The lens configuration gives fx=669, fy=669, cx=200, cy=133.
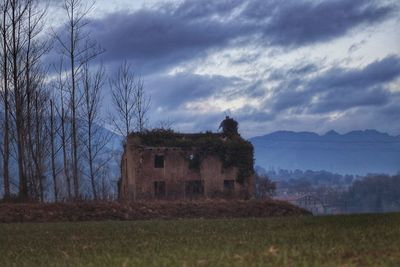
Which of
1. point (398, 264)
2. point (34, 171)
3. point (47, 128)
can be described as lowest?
point (398, 264)

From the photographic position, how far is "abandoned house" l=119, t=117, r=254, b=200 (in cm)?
5897

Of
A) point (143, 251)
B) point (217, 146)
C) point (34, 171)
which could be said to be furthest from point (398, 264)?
point (217, 146)

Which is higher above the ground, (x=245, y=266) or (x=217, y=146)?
(x=217, y=146)

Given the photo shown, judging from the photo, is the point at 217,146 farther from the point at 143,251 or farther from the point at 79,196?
the point at 143,251

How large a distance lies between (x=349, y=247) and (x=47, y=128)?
45.7 meters

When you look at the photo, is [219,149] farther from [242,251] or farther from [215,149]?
[242,251]

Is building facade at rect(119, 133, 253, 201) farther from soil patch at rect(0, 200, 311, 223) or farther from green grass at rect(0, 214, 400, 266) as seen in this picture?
green grass at rect(0, 214, 400, 266)

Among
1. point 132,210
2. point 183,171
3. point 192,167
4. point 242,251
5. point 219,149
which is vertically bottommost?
point 242,251

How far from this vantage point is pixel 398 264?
7.78 meters

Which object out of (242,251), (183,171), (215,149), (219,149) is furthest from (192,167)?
(242,251)

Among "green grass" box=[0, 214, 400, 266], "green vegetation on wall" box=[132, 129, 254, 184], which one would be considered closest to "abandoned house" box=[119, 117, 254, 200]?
"green vegetation on wall" box=[132, 129, 254, 184]

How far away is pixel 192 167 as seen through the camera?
2344 inches

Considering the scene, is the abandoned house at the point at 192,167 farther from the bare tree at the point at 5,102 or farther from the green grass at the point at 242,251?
the green grass at the point at 242,251

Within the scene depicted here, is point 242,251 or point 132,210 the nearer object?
point 242,251
